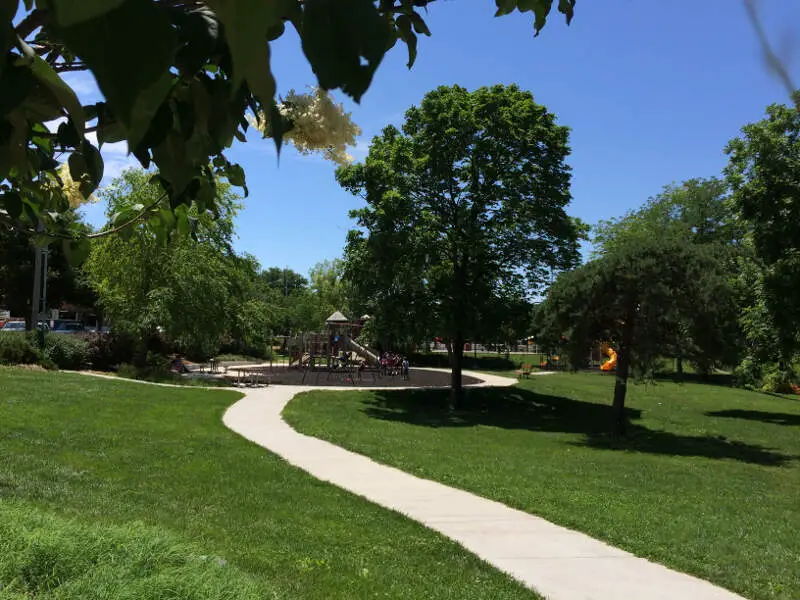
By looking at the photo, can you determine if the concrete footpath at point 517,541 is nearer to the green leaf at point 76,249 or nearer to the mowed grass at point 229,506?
the mowed grass at point 229,506

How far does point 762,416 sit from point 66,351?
26.8m

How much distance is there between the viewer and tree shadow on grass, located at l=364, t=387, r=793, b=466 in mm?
15680

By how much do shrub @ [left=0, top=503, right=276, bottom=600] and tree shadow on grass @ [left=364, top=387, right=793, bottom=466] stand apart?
12.6 metres

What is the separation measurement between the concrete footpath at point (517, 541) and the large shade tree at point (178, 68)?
4.70 m

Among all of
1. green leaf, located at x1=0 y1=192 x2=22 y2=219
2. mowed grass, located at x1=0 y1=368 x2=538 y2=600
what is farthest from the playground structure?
green leaf, located at x1=0 y1=192 x2=22 y2=219

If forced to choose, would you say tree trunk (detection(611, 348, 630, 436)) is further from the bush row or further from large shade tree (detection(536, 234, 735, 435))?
the bush row

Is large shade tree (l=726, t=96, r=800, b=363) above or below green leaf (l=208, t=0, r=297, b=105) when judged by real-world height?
above

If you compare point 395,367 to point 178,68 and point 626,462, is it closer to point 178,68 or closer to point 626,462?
point 626,462

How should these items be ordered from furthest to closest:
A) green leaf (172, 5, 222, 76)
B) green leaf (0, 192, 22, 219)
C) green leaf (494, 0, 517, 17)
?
1. green leaf (0, 192, 22, 219)
2. green leaf (494, 0, 517, 17)
3. green leaf (172, 5, 222, 76)

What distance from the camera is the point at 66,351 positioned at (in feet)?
82.0

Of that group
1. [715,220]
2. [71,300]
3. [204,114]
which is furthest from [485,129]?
[71,300]

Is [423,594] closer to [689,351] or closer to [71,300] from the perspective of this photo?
[689,351]

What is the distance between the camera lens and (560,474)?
10.7 m

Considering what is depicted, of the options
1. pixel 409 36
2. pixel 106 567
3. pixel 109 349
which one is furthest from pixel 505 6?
pixel 109 349
